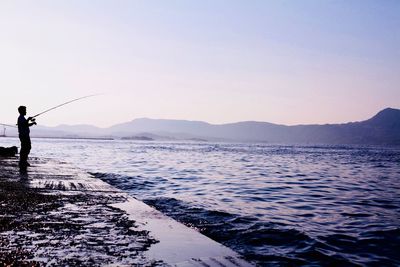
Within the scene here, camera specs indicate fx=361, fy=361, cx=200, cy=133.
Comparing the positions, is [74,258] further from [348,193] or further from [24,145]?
[348,193]

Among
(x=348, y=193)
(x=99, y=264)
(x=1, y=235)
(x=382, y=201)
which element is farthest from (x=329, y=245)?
(x=348, y=193)

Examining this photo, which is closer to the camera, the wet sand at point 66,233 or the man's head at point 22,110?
the wet sand at point 66,233

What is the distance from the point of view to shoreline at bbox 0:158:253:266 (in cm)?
354

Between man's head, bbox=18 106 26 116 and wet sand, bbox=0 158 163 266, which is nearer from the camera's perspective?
wet sand, bbox=0 158 163 266

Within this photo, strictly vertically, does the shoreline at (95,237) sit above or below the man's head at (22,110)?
below

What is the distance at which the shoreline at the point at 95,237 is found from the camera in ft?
11.6

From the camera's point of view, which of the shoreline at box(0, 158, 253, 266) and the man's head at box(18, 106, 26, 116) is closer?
the shoreline at box(0, 158, 253, 266)

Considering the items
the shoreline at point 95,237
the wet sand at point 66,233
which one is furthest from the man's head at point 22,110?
the shoreline at point 95,237

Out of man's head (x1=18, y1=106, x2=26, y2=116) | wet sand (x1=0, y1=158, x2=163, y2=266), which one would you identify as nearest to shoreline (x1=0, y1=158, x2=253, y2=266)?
wet sand (x1=0, y1=158, x2=163, y2=266)

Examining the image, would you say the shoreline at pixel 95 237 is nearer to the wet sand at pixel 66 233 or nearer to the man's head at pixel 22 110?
the wet sand at pixel 66 233

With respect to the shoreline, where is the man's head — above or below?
above

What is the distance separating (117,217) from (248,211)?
4.88 metres

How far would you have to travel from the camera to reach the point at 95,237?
432 cm

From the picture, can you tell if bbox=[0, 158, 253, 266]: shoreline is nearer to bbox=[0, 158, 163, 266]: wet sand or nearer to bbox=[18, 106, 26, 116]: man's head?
bbox=[0, 158, 163, 266]: wet sand
